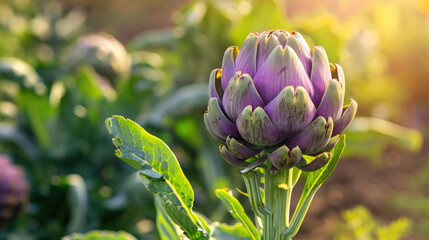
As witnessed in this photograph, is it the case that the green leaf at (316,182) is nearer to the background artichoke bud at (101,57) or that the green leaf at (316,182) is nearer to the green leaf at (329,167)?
the green leaf at (329,167)

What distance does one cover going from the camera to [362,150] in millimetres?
2096

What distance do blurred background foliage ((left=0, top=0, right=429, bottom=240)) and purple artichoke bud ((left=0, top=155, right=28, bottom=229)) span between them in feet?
0.19

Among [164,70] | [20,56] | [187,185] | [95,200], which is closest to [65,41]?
[20,56]

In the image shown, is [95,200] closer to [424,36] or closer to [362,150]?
[362,150]

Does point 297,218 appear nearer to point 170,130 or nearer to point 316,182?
point 316,182

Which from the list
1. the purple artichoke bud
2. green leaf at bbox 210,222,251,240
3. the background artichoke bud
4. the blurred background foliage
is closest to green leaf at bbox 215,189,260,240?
green leaf at bbox 210,222,251,240

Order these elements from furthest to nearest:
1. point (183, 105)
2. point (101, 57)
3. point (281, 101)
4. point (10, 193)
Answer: point (101, 57) → point (183, 105) → point (10, 193) → point (281, 101)

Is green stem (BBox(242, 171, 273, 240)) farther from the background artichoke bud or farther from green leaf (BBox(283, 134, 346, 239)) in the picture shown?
the background artichoke bud

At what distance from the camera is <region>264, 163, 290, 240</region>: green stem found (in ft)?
2.26

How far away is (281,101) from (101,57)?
175 cm

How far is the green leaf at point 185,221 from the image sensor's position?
2.30 feet

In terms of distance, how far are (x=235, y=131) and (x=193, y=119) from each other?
1.31 metres

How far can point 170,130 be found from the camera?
2016mm

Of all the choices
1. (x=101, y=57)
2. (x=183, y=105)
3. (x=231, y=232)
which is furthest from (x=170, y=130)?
(x=231, y=232)
